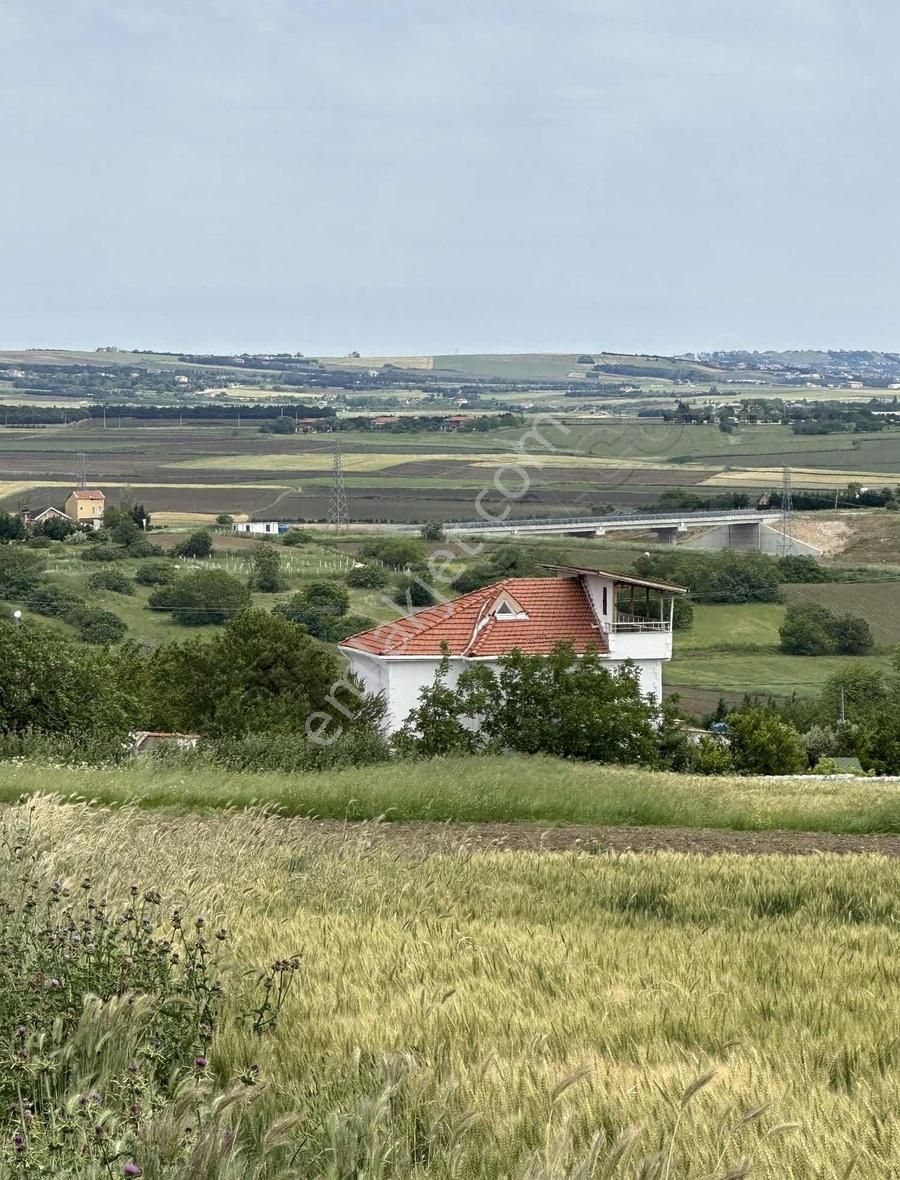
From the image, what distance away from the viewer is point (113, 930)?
766cm

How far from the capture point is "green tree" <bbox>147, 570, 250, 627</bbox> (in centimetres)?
8850

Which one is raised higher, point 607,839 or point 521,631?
point 607,839

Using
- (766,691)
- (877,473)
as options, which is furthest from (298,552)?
(877,473)

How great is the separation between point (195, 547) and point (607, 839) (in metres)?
108

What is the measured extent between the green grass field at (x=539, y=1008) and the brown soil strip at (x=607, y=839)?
2.15 m

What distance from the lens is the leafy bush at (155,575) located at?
101438 millimetres

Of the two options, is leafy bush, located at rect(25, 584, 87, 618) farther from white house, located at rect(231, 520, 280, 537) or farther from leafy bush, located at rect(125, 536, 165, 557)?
white house, located at rect(231, 520, 280, 537)

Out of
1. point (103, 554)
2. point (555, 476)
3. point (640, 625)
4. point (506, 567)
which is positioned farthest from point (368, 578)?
point (555, 476)

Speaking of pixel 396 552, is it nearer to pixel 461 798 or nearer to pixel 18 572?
pixel 18 572

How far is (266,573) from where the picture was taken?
100438mm

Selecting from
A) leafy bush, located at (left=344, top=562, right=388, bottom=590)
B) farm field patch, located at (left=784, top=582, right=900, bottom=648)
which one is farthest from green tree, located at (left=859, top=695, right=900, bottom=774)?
leafy bush, located at (left=344, top=562, right=388, bottom=590)

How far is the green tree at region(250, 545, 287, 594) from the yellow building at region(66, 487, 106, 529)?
35.1 meters

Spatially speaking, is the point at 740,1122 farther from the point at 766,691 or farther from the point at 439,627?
the point at 766,691

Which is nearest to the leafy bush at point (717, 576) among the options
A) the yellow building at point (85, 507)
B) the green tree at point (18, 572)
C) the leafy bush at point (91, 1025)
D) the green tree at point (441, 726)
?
the green tree at point (18, 572)
